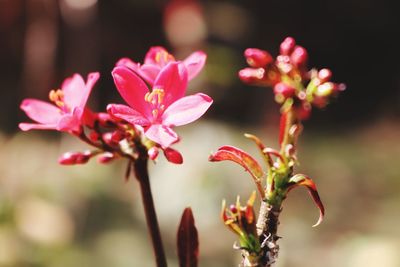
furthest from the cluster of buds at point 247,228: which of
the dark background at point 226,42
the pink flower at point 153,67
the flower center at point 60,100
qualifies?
the dark background at point 226,42

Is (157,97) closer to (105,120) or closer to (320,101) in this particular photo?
(105,120)

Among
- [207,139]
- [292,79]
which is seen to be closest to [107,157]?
[292,79]

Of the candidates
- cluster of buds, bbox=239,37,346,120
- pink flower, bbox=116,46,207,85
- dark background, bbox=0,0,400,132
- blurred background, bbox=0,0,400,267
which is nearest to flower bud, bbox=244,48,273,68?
cluster of buds, bbox=239,37,346,120

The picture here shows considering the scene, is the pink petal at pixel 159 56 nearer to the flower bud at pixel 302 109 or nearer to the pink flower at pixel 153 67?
the pink flower at pixel 153 67

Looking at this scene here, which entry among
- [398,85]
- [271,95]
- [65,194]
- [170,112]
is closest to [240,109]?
[271,95]

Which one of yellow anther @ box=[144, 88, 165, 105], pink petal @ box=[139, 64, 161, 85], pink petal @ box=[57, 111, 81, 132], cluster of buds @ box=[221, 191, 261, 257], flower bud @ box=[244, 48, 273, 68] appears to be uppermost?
pink petal @ box=[139, 64, 161, 85]

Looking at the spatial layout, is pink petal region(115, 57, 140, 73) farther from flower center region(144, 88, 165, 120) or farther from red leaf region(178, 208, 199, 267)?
red leaf region(178, 208, 199, 267)
